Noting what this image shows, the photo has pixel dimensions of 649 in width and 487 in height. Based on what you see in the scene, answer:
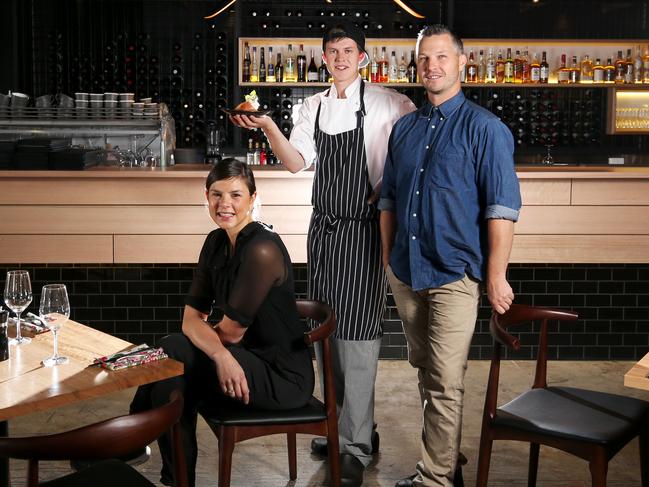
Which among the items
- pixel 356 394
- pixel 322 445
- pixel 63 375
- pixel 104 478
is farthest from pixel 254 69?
pixel 104 478

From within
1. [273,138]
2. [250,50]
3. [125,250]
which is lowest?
[125,250]

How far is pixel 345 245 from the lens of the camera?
3.51m

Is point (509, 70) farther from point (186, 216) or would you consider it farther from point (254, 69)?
point (186, 216)

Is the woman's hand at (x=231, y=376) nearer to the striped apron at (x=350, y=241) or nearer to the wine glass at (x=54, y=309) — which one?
the wine glass at (x=54, y=309)

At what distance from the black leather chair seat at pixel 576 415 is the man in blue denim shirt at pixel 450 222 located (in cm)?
31

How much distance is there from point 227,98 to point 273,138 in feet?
14.6

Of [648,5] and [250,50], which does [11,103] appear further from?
[648,5]

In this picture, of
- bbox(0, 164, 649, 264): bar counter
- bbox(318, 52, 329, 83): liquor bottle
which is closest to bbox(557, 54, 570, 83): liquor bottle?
bbox(318, 52, 329, 83): liquor bottle

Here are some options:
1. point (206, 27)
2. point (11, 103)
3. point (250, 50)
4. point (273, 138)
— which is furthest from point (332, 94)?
→ point (206, 27)

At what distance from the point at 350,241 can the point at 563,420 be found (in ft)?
3.90

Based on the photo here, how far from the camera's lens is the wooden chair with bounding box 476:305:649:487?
253 cm

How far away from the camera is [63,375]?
234 centimetres

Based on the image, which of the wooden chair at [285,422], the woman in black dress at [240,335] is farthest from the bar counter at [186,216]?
the wooden chair at [285,422]

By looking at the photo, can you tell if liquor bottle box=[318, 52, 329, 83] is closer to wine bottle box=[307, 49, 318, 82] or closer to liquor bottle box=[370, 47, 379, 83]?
wine bottle box=[307, 49, 318, 82]
